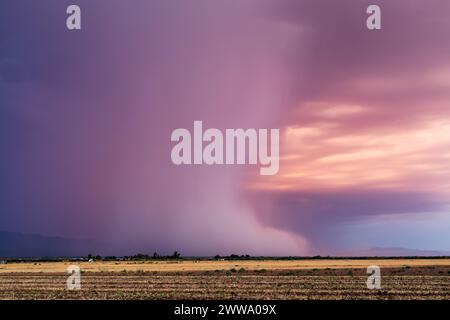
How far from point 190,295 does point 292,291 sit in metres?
8.10

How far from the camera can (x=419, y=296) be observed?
4197 centimetres

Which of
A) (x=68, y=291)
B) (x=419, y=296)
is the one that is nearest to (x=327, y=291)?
(x=419, y=296)

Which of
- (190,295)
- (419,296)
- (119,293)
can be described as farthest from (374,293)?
(119,293)
